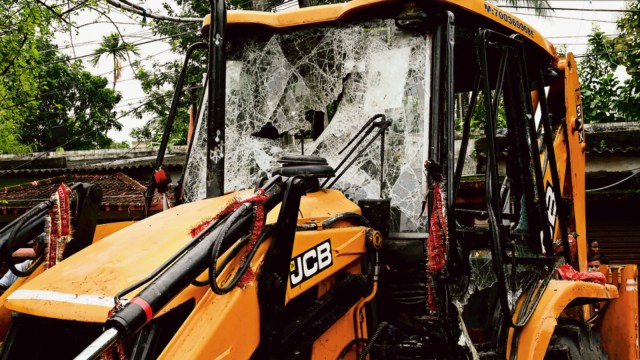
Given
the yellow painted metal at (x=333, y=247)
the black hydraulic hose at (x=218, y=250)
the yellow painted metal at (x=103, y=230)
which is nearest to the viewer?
the black hydraulic hose at (x=218, y=250)

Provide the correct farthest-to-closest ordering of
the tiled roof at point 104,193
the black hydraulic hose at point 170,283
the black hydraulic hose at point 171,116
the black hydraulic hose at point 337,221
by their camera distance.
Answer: the tiled roof at point 104,193, the black hydraulic hose at point 171,116, the black hydraulic hose at point 337,221, the black hydraulic hose at point 170,283

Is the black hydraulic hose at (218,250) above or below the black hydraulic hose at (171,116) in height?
below

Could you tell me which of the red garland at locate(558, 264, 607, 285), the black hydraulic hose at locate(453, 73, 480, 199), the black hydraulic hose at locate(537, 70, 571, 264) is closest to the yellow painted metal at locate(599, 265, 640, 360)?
the red garland at locate(558, 264, 607, 285)

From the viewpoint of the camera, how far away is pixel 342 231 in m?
2.67

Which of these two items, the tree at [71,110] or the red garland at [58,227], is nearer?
the red garland at [58,227]

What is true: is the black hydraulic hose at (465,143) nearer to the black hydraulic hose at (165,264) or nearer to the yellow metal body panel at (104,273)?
the yellow metal body panel at (104,273)

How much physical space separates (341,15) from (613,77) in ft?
39.2

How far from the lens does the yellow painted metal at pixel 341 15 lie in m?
3.07

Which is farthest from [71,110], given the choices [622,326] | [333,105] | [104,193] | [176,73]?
[622,326]

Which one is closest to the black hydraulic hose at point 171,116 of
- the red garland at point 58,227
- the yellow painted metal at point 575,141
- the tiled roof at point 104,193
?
the red garland at point 58,227

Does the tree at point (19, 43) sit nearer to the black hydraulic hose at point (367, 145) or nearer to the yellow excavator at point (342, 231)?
the yellow excavator at point (342, 231)

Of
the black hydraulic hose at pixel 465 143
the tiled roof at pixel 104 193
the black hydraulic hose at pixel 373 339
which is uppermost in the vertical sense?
the black hydraulic hose at pixel 465 143

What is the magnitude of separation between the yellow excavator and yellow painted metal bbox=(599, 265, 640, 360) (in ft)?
0.04

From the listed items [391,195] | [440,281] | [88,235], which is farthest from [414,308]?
[88,235]
